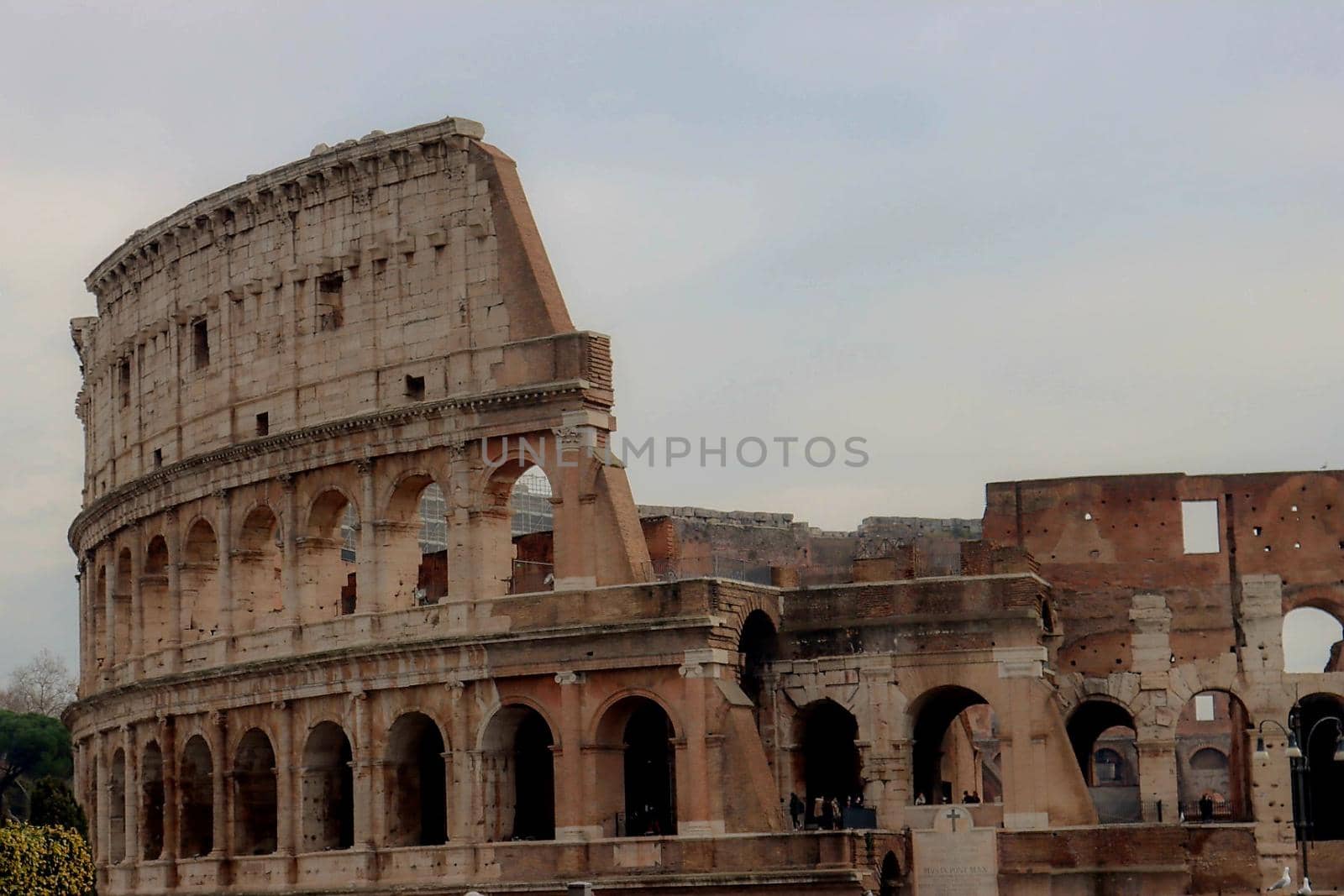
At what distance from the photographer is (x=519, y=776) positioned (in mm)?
41312

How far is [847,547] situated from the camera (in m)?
51.9

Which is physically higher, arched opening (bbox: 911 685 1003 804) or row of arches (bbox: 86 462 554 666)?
row of arches (bbox: 86 462 554 666)

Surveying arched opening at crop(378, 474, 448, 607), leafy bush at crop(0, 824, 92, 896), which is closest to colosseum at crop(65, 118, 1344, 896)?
arched opening at crop(378, 474, 448, 607)

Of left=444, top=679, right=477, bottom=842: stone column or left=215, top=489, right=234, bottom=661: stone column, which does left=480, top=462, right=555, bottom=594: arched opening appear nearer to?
left=444, top=679, right=477, bottom=842: stone column

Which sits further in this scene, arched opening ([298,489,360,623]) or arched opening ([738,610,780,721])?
arched opening ([298,489,360,623])

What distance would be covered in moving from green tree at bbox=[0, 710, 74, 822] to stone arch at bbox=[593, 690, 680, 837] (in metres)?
38.9

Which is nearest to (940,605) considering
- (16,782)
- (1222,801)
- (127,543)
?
(127,543)

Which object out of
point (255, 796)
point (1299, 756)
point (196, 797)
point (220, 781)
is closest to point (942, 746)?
point (1299, 756)

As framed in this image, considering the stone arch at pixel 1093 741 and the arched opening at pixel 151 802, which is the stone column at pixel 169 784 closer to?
the arched opening at pixel 151 802

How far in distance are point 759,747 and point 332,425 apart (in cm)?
1023

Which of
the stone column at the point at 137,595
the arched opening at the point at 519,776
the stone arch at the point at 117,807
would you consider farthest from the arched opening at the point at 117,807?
the arched opening at the point at 519,776

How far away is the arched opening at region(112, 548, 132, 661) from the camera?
5036cm

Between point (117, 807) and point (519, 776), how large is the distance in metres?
12.2

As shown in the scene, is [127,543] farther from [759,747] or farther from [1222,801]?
[1222,801]
